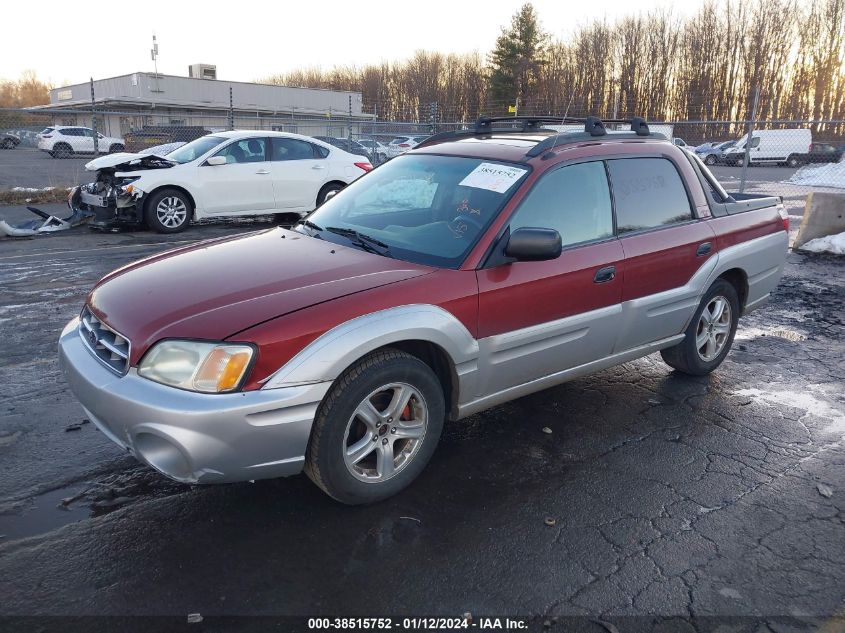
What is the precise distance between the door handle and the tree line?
31665 mm

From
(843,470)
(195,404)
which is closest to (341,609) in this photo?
(195,404)

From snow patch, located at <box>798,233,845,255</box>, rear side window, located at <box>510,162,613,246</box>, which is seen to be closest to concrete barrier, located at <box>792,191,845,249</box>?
snow patch, located at <box>798,233,845,255</box>

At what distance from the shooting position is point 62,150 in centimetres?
2878

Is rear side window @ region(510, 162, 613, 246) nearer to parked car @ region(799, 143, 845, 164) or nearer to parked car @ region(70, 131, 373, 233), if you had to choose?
parked car @ region(70, 131, 373, 233)

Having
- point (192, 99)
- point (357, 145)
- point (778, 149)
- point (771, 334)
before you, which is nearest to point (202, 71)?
point (192, 99)

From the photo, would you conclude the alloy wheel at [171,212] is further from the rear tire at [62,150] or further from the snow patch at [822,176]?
the snow patch at [822,176]

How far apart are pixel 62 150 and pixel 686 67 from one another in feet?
130

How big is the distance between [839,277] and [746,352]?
3.92 m

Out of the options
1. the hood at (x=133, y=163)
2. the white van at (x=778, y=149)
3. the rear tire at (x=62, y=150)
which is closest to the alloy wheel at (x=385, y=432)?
the hood at (x=133, y=163)

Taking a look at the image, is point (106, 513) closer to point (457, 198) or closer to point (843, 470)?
point (457, 198)

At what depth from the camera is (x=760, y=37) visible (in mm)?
44750

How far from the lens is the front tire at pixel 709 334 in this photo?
4.78 meters

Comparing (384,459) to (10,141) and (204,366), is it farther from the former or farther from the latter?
(10,141)

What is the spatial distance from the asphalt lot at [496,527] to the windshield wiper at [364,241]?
1196 millimetres
